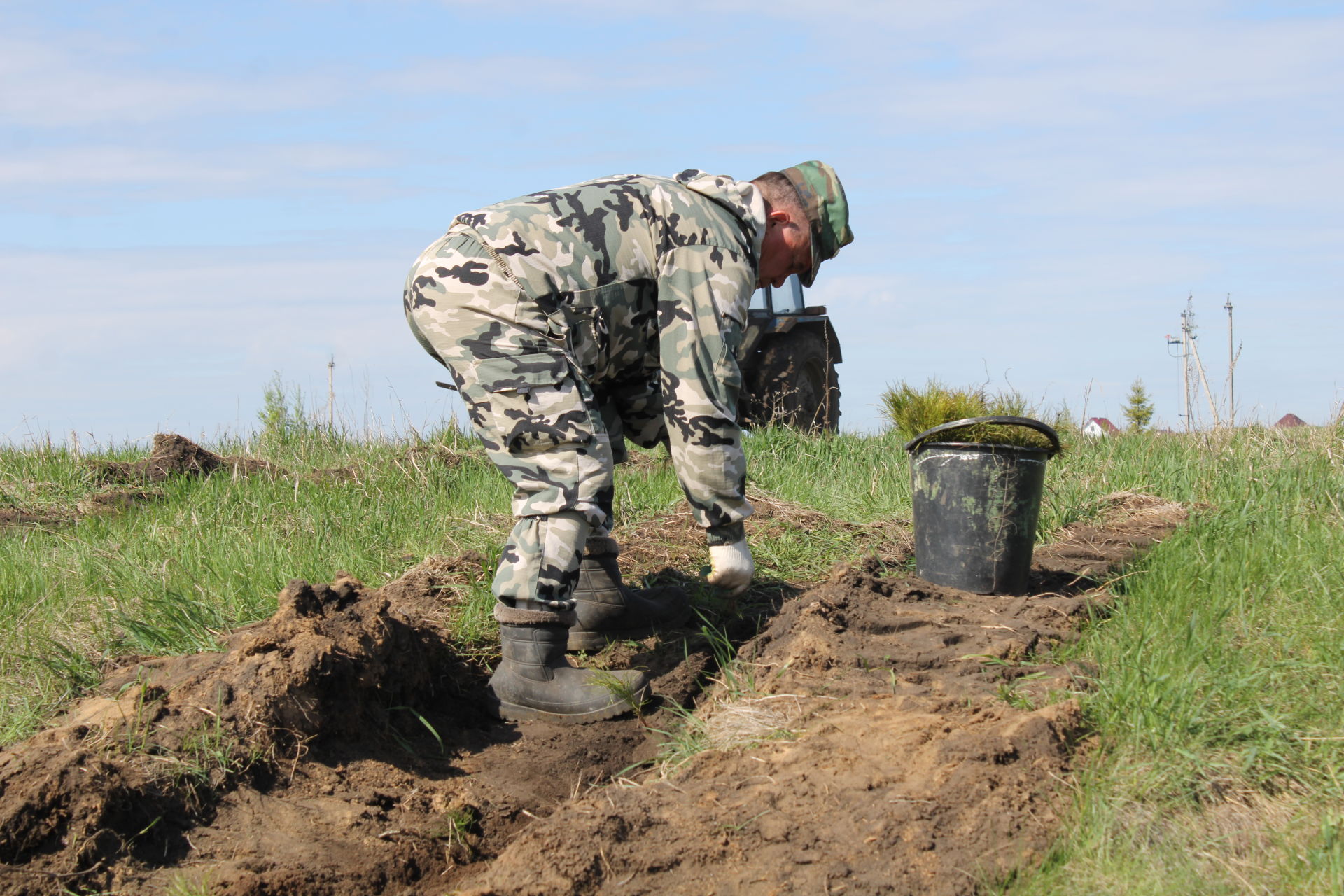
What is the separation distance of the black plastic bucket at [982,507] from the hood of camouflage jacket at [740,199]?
41.3 inches

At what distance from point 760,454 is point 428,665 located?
3.65 metres

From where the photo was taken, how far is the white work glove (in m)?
3.38

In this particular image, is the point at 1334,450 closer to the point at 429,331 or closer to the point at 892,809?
the point at 892,809

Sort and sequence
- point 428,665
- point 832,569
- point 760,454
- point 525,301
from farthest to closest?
1. point 760,454
2. point 832,569
3. point 428,665
4. point 525,301

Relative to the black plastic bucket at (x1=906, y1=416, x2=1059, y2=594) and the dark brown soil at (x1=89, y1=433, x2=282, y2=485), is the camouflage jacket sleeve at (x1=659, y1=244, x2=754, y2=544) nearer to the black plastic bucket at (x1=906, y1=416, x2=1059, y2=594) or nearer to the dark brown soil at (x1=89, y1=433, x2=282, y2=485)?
the black plastic bucket at (x1=906, y1=416, x2=1059, y2=594)

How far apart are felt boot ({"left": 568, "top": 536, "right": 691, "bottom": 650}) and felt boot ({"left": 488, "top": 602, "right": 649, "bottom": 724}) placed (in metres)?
0.45

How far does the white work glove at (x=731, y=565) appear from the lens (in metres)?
3.38

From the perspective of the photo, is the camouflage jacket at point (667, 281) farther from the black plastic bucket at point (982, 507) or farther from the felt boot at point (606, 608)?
the black plastic bucket at point (982, 507)

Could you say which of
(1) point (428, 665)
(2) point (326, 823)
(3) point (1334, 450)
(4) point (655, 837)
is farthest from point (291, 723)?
(3) point (1334, 450)

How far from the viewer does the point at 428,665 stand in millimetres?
3520

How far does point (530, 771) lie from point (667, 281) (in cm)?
153

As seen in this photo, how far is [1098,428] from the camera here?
7.40 metres

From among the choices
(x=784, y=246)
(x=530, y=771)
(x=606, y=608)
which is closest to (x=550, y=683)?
(x=530, y=771)

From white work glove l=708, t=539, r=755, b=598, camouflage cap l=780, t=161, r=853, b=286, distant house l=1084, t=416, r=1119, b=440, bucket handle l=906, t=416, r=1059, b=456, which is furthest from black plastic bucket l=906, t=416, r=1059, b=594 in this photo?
distant house l=1084, t=416, r=1119, b=440
